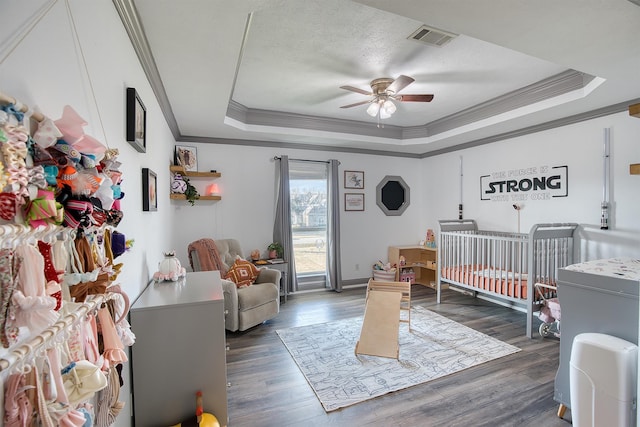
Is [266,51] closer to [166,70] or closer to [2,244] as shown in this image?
[166,70]

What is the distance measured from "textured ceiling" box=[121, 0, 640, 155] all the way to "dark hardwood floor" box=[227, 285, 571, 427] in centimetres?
239

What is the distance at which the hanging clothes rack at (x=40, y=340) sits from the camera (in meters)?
0.55

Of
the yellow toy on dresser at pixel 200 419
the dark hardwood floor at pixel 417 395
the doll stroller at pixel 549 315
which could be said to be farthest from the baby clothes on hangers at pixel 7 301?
the doll stroller at pixel 549 315

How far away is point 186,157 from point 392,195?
11.3 feet

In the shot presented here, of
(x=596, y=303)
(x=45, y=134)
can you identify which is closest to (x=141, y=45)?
(x=45, y=134)

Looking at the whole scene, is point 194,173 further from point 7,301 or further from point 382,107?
point 7,301

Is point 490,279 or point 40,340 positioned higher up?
point 40,340

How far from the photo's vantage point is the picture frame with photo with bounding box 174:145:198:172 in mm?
3979

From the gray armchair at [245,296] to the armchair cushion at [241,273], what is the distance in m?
0.09

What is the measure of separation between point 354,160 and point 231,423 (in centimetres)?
410

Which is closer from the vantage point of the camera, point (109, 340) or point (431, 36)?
point (109, 340)

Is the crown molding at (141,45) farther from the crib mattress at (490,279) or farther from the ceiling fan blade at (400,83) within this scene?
the crib mattress at (490,279)

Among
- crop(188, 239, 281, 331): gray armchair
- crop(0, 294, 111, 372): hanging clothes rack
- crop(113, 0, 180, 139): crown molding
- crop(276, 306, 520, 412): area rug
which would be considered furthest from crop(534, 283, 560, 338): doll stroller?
crop(113, 0, 180, 139): crown molding

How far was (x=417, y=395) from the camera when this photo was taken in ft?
7.25
